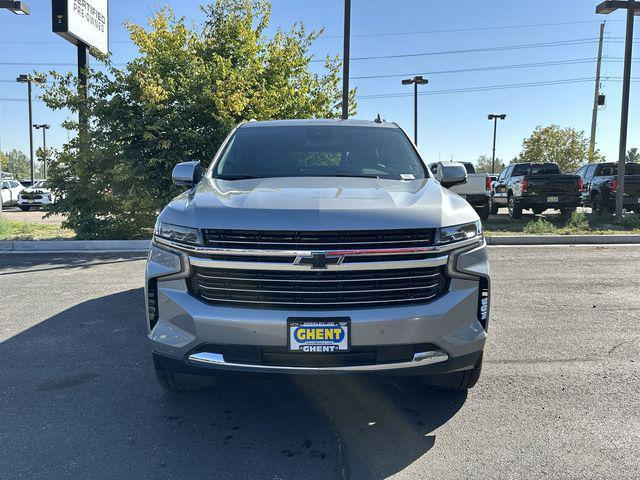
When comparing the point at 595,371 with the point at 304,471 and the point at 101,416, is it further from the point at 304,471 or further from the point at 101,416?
the point at 101,416

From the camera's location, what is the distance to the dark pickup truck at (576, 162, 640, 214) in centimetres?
1616

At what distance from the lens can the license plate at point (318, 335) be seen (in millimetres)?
2775

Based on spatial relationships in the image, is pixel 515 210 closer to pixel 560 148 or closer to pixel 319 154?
pixel 319 154

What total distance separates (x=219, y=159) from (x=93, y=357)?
1.97m

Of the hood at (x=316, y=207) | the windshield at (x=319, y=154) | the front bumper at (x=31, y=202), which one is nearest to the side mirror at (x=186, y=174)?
the windshield at (x=319, y=154)

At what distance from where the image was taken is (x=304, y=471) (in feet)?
8.94

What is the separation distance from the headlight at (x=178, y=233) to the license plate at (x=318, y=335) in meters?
0.70

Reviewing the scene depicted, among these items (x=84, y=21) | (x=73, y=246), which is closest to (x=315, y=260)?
(x=73, y=246)

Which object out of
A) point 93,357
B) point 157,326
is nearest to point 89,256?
point 93,357

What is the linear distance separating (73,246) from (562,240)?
10477 mm

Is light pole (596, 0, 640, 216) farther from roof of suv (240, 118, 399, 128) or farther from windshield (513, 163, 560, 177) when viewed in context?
roof of suv (240, 118, 399, 128)

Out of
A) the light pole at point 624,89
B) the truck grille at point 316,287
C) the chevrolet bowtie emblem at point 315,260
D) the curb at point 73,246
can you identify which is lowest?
the curb at point 73,246

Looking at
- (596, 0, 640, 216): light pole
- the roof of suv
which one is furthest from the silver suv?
(596, 0, 640, 216): light pole

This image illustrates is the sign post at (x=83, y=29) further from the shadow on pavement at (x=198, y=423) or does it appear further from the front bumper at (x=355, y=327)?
the front bumper at (x=355, y=327)
